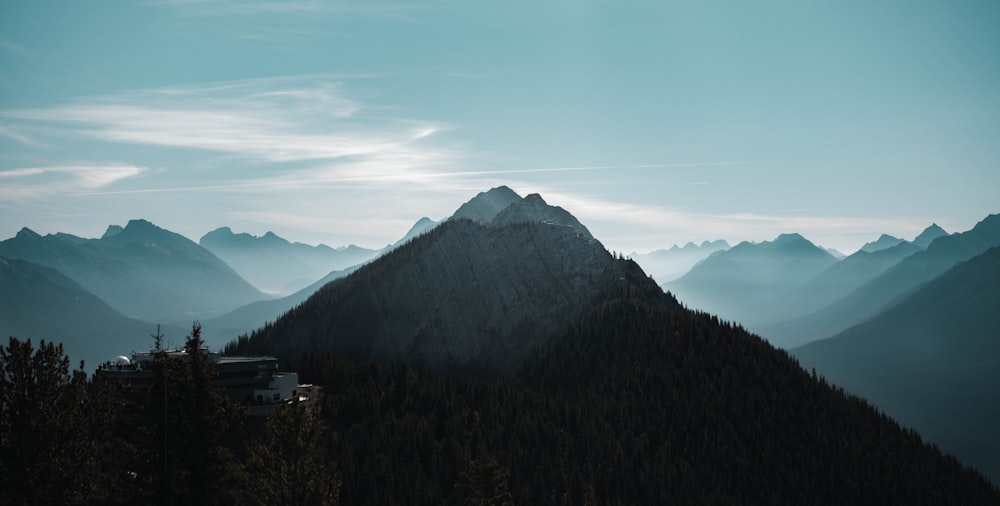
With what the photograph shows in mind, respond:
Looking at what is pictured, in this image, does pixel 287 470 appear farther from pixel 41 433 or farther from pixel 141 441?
pixel 41 433

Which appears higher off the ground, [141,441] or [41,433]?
[41,433]

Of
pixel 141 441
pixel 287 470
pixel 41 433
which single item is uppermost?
pixel 41 433

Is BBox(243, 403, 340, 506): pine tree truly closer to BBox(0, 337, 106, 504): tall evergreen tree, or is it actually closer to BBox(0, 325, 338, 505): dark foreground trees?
BBox(0, 325, 338, 505): dark foreground trees

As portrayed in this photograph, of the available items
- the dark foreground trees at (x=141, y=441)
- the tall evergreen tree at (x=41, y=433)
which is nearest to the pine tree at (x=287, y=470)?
the dark foreground trees at (x=141, y=441)

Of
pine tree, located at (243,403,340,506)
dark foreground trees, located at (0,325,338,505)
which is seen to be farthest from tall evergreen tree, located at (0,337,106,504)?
pine tree, located at (243,403,340,506)

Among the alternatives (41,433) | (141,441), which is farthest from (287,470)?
(41,433)

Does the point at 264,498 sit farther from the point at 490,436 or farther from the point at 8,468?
the point at 490,436

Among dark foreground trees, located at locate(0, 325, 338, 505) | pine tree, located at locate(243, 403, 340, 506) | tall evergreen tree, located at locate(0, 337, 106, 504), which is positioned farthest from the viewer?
pine tree, located at locate(243, 403, 340, 506)

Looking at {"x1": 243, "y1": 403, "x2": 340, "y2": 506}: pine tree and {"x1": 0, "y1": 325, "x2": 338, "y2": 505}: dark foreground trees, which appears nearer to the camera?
{"x1": 0, "y1": 325, "x2": 338, "y2": 505}: dark foreground trees

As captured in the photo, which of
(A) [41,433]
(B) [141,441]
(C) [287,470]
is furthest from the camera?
(C) [287,470]

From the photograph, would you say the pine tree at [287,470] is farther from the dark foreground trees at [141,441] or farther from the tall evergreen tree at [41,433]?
the tall evergreen tree at [41,433]

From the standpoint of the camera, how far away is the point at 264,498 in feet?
204

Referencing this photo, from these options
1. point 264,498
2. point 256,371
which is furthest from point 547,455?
point 264,498

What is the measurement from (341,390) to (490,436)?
134 ft
